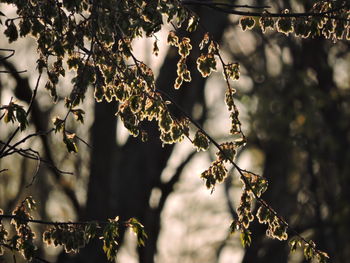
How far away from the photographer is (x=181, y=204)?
85.8ft

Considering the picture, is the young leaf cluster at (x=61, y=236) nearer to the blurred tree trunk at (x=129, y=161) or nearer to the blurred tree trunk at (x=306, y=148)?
the blurred tree trunk at (x=129, y=161)

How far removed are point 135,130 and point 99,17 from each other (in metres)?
0.90

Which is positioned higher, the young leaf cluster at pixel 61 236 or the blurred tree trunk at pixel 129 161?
the blurred tree trunk at pixel 129 161

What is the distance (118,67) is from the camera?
5.05m

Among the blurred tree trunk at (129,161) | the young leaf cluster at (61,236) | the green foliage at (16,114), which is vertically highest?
the blurred tree trunk at (129,161)

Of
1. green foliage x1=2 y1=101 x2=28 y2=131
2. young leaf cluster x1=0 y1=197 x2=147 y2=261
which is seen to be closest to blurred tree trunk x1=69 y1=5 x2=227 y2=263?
young leaf cluster x1=0 y1=197 x2=147 y2=261

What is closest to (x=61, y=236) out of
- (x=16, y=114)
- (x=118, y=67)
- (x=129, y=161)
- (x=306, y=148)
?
(x=16, y=114)

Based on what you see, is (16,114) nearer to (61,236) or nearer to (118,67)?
(118,67)

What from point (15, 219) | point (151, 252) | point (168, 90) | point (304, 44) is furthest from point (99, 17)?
point (304, 44)

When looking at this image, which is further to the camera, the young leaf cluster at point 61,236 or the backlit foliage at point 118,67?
the young leaf cluster at point 61,236

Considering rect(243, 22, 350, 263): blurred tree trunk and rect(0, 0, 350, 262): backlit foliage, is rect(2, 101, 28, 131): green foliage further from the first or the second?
rect(243, 22, 350, 263): blurred tree trunk

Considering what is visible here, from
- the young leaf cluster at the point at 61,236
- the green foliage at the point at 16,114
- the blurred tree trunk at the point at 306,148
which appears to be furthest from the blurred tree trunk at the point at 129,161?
the green foliage at the point at 16,114

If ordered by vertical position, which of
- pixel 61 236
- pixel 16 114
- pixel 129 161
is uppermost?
pixel 129 161

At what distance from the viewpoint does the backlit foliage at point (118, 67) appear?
4.84 m
